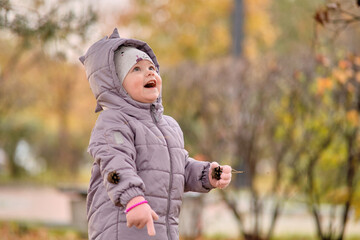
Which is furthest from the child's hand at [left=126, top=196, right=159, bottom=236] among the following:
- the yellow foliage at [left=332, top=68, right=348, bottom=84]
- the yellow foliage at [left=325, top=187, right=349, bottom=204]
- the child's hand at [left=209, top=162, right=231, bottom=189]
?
the yellow foliage at [left=325, top=187, right=349, bottom=204]

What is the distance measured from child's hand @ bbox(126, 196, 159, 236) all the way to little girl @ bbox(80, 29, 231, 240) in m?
0.02

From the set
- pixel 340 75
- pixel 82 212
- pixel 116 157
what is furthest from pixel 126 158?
pixel 82 212

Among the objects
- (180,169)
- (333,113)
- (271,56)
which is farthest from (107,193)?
(271,56)

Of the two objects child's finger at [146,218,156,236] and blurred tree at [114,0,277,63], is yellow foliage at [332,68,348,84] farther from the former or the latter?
blurred tree at [114,0,277,63]

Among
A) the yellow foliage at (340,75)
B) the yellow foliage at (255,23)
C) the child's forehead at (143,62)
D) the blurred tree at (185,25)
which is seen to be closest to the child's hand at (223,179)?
the child's forehead at (143,62)

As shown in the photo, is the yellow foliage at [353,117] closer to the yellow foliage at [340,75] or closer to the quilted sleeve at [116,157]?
the yellow foliage at [340,75]

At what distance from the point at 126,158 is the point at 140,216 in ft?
0.90

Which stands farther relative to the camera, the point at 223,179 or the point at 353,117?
the point at 353,117

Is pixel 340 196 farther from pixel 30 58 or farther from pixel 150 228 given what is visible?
pixel 30 58

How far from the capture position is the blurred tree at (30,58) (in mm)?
5523

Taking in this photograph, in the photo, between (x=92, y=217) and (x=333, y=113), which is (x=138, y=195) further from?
(x=333, y=113)

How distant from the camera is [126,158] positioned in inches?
99.7

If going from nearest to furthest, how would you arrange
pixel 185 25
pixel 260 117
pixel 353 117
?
pixel 353 117, pixel 260 117, pixel 185 25

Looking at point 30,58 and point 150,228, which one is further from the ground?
point 30,58
